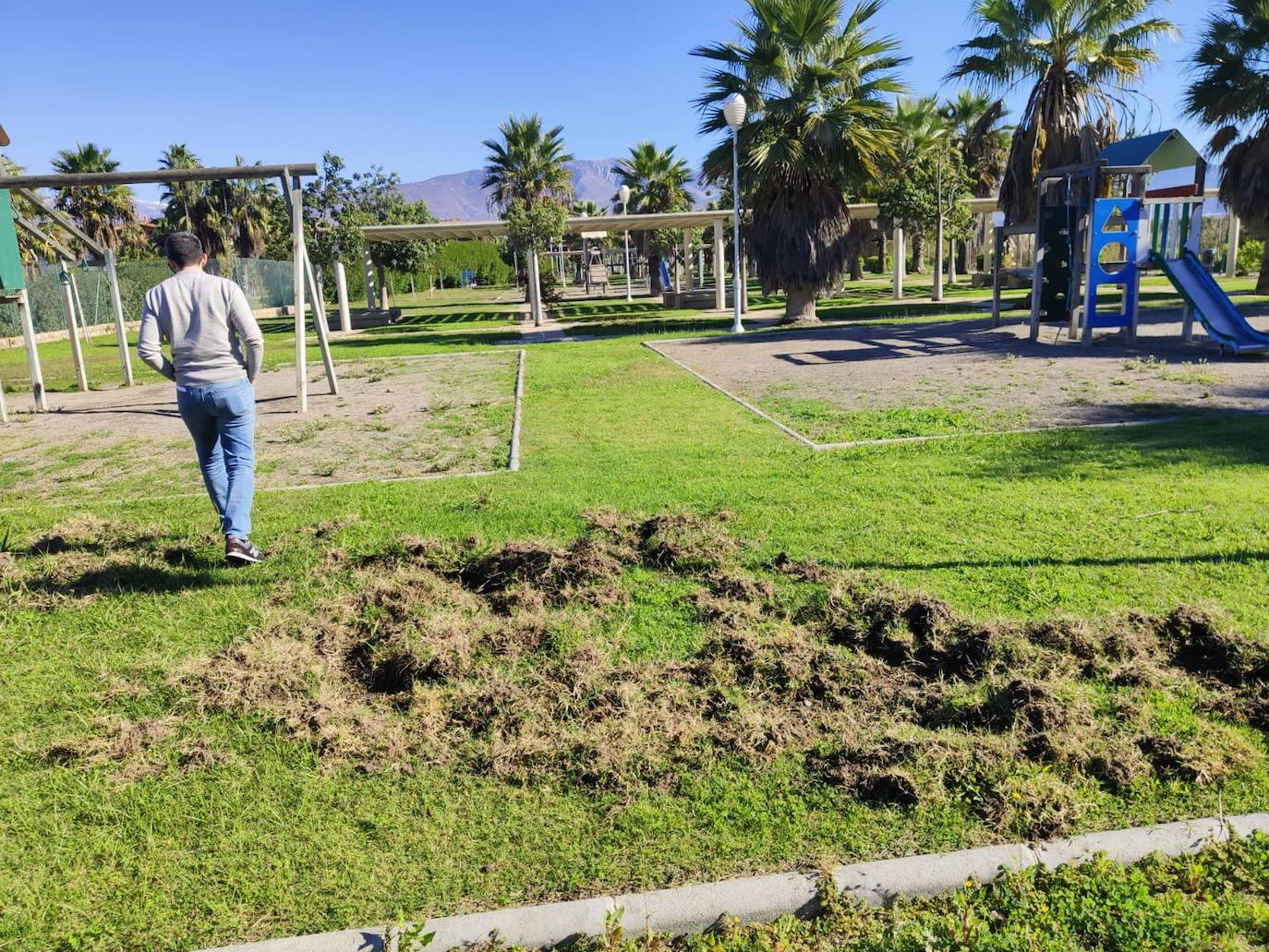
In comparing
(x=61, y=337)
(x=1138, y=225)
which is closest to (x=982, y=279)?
(x=1138, y=225)

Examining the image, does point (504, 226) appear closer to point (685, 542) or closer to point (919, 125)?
point (685, 542)

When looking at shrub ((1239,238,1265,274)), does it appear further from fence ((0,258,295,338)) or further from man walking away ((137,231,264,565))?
man walking away ((137,231,264,565))

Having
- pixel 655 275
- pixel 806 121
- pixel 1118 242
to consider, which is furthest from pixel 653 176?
pixel 1118 242

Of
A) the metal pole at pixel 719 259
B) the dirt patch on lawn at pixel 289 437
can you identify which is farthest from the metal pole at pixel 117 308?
the metal pole at pixel 719 259

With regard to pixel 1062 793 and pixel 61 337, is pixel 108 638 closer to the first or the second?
pixel 1062 793

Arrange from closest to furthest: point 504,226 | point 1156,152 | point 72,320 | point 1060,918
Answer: point 1060,918 → point 72,320 → point 1156,152 → point 504,226

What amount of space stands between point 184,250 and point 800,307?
59.4 ft

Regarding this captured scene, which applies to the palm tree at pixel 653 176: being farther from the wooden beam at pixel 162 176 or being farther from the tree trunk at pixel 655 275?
the wooden beam at pixel 162 176

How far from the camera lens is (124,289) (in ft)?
100.0

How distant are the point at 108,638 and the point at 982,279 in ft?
120

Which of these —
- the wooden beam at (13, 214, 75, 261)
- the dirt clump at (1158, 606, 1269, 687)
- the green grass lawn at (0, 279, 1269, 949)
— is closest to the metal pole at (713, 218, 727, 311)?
the wooden beam at (13, 214, 75, 261)

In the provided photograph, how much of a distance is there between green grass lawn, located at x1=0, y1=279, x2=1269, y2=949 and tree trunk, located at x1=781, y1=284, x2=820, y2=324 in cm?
1471

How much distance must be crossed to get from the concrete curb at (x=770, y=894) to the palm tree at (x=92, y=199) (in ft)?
134

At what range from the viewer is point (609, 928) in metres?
2.35
